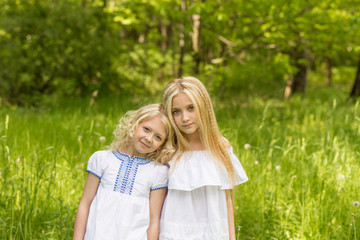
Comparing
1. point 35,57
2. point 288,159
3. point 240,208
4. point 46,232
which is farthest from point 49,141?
point 35,57

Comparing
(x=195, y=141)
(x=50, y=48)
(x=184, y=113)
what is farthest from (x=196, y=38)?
(x=184, y=113)

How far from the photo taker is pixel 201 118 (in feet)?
6.57

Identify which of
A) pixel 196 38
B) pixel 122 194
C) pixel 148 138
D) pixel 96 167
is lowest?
pixel 122 194

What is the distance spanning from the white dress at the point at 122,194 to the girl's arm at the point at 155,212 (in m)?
0.03

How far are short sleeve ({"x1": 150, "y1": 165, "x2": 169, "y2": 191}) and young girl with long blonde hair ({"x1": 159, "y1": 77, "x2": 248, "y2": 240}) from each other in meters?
0.04

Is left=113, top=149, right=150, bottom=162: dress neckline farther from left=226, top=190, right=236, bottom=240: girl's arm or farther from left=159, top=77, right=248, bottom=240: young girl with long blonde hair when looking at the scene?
left=226, top=190, right=236, bottom=240: girl's arm

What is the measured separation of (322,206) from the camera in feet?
8.88

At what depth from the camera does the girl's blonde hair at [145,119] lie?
1989mm

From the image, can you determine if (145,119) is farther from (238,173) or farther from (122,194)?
(238,173)

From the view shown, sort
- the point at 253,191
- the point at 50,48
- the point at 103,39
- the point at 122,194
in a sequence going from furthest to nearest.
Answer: the point at 103,39
the point at 50,48
the point at 253,191
the point at 122,194

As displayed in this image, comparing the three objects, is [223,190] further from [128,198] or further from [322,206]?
[322,206]

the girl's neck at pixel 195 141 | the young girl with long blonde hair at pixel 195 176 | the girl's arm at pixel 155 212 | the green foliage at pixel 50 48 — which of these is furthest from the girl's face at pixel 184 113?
the green foliage at pixel 50 48

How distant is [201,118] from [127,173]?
474 millimetres

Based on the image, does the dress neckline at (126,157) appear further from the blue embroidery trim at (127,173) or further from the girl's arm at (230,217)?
the girl's arm at (230,217)
